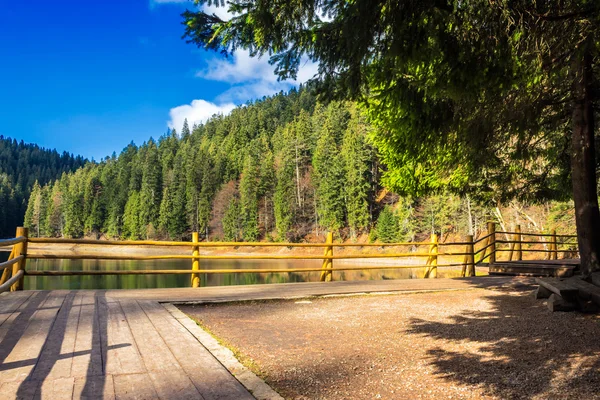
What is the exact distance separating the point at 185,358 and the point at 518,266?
1003 cm

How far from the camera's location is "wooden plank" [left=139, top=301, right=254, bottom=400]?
3.11 metres

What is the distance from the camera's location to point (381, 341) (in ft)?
16.9

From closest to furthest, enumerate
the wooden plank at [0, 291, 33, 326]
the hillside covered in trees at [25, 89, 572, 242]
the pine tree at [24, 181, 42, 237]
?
the wooden plank at [0, 291, 33, 326] < the hillside covered in trees at [25, 89, 572, 242] < the pine tree at [24, 181, 42, 237]

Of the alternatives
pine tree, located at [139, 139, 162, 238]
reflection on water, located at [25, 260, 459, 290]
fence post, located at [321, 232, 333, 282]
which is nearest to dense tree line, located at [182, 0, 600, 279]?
fence post, located at [321, 232, 333, 282]

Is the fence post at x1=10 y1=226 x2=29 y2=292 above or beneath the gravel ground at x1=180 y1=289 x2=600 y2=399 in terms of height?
above

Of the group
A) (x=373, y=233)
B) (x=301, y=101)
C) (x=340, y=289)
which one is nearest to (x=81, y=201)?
(x=301, y=101)

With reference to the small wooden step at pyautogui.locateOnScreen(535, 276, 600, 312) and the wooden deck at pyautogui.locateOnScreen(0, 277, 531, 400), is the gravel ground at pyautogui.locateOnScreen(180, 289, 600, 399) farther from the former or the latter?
the wooden deck at pyautogui.locateOnScreen(0, 277, 531, 400)

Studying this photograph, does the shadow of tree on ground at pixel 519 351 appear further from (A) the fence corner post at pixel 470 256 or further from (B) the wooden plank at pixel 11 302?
(A) the fence corner post at pixel 470 256

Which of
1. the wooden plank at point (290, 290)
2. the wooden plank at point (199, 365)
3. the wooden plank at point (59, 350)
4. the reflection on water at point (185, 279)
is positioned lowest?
the reflection on water at point (185, 279)

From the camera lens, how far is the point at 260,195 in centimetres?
7775

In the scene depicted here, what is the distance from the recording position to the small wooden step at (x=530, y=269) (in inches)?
374

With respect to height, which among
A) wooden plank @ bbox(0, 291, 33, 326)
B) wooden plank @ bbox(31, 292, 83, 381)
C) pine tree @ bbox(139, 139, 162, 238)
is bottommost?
wooden plank @ bbox(31, 292, 83, 381)

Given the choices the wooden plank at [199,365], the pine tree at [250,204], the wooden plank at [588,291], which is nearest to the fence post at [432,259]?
the wooden plank at [588,291]

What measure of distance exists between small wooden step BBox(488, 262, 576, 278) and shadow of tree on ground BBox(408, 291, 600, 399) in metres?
3.37
